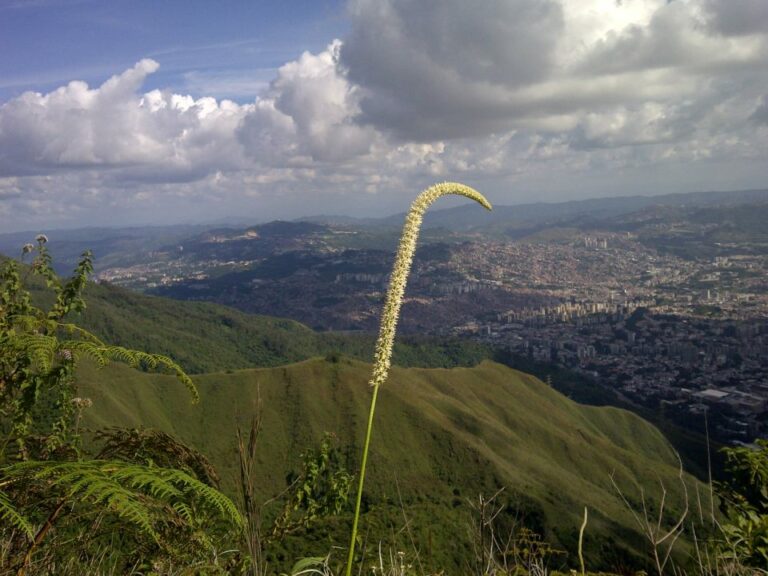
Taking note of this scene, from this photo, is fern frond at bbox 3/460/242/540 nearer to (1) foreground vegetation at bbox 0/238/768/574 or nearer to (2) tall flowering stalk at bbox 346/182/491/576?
(1) foreground vegetation at bbox 0/238/768/574

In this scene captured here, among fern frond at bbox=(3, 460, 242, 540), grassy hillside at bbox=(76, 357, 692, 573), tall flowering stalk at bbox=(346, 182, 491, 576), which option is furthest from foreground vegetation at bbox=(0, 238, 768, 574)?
tall flowering stalk at bbox=(346, 182, 491, 576)

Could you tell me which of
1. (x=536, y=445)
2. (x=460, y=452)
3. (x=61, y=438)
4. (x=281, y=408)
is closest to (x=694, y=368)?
(x=536, y=445)

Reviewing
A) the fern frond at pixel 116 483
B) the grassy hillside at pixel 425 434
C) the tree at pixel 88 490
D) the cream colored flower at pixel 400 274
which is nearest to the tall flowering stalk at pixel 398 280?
the cream colored flower at pixel 400 274

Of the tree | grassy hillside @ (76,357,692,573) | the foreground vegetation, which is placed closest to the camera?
the tree

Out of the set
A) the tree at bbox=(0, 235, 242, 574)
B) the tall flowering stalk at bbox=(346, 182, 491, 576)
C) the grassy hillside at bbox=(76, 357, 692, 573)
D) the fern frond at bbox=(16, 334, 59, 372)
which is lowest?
the grassy hillside at bbox=(76, 357, 692, 573)

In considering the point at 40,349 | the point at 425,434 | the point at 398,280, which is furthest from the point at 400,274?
the point at 425,434
